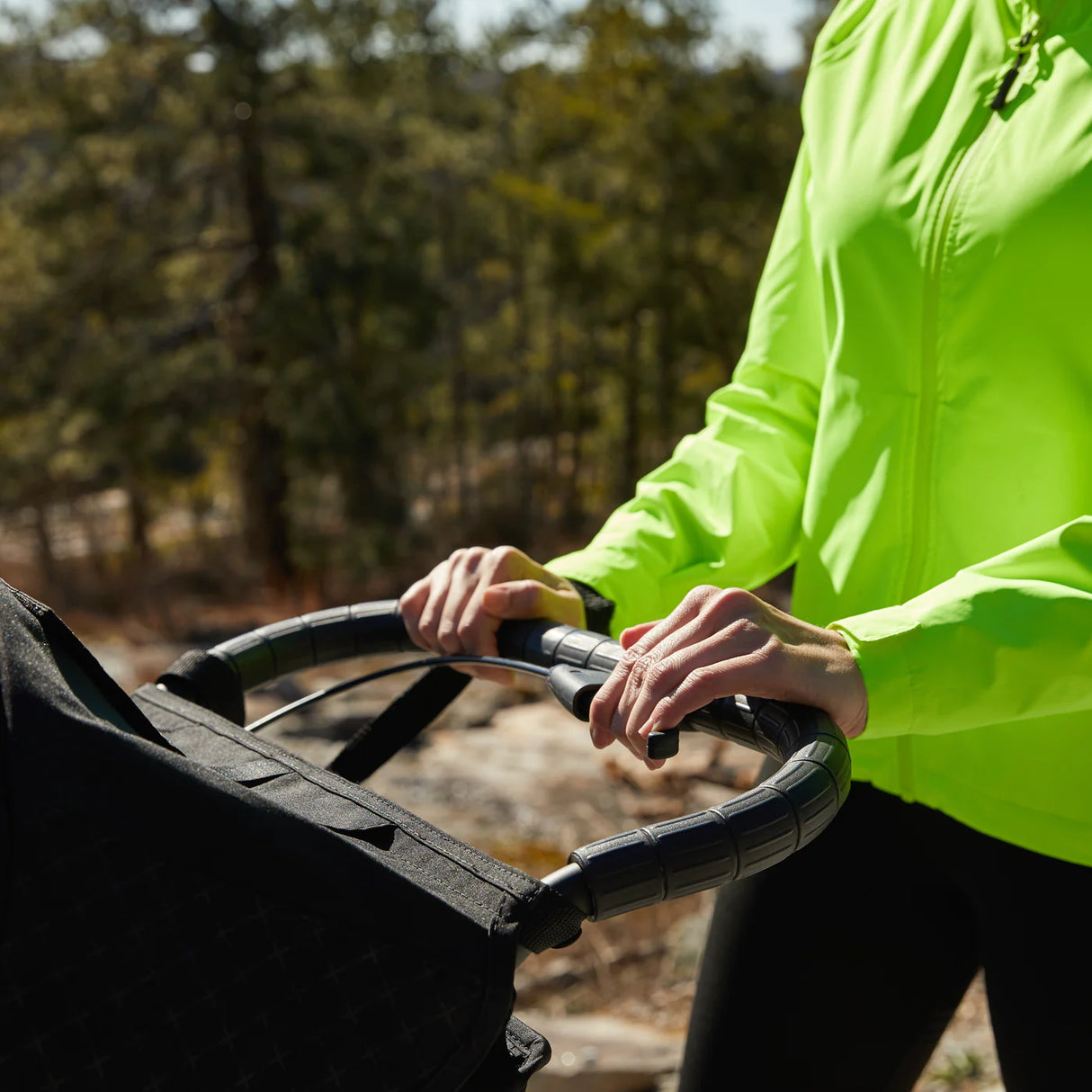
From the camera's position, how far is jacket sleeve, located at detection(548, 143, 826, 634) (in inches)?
56.1

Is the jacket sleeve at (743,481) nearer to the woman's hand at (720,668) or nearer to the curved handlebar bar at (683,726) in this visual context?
the curved handlebar bar at (683,726)

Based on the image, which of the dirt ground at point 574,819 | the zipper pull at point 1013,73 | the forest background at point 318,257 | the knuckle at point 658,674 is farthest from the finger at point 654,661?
the forest background at point 318,257

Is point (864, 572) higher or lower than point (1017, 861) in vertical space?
higher

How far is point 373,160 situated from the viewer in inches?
605

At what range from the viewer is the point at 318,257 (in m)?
15.4

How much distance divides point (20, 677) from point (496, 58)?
81.3 feet

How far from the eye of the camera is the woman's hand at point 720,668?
0.99m

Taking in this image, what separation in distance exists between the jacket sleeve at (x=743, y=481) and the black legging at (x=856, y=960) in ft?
1.15

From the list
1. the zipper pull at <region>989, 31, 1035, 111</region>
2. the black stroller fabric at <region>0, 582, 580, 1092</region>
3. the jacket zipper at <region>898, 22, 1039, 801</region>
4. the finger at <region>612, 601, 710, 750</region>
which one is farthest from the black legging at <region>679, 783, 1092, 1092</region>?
the zipper pull at <region>989, 31, 1035, 111</region>

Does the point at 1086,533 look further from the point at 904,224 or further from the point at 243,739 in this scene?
the point at 243,739

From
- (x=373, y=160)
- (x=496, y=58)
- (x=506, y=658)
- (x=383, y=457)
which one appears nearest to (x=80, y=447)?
(x=383, y=457)

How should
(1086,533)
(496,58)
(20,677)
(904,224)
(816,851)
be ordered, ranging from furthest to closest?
(496,58), (816,851), (904,224), (1086,533), (20,677)

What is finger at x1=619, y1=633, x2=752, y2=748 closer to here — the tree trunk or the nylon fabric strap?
the nylon fabric strap

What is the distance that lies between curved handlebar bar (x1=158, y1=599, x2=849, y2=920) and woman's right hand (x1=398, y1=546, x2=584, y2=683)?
0.02 m
